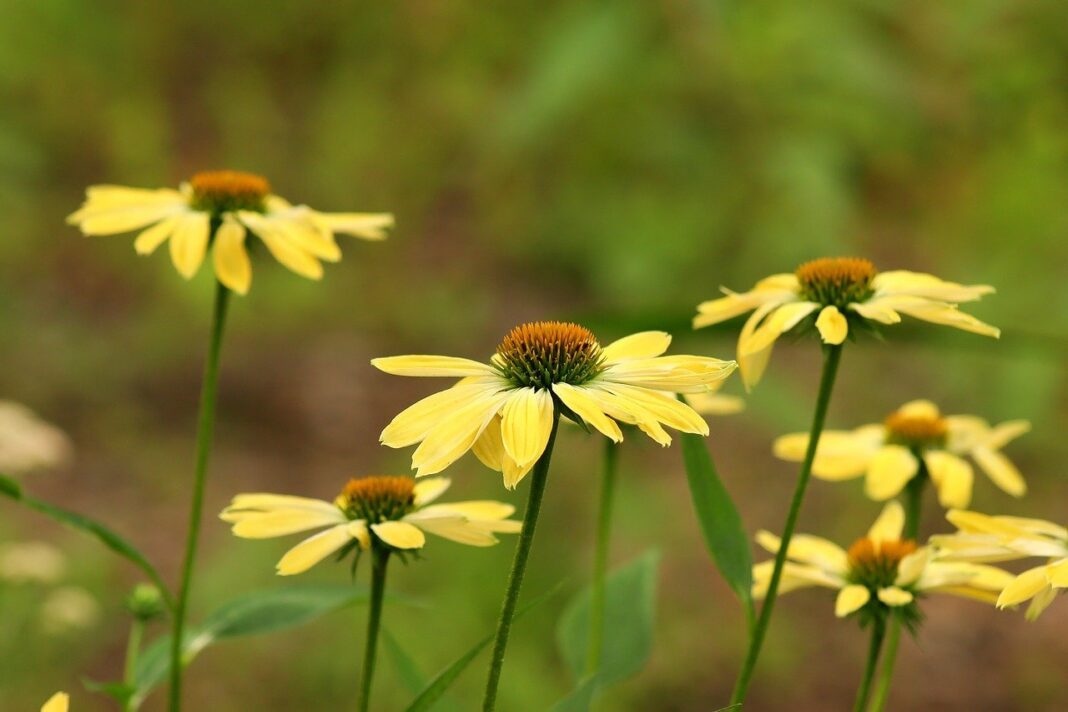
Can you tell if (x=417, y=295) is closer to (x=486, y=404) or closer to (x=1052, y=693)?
(x=1052, y=693)

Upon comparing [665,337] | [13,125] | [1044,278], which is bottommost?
[665,337]

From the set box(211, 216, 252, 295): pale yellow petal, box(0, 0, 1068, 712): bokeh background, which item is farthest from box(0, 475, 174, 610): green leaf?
box(0, 0, 1068, 712): bokeh background

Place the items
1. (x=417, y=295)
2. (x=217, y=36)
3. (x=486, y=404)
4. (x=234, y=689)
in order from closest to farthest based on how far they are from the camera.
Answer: (x=486, y=404) → (x=234, y=689) → (x=417, y=295) → (x=217, y=36)

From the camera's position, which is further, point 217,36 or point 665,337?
point 217,36

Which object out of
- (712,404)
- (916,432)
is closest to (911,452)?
(916,432)

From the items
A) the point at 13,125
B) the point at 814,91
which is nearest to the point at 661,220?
the point at 814,91

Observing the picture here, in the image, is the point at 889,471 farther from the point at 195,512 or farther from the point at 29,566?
the point at 29,566

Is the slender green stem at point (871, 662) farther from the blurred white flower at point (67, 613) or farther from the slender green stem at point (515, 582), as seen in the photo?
the blurred white flower at point (67, 613)
